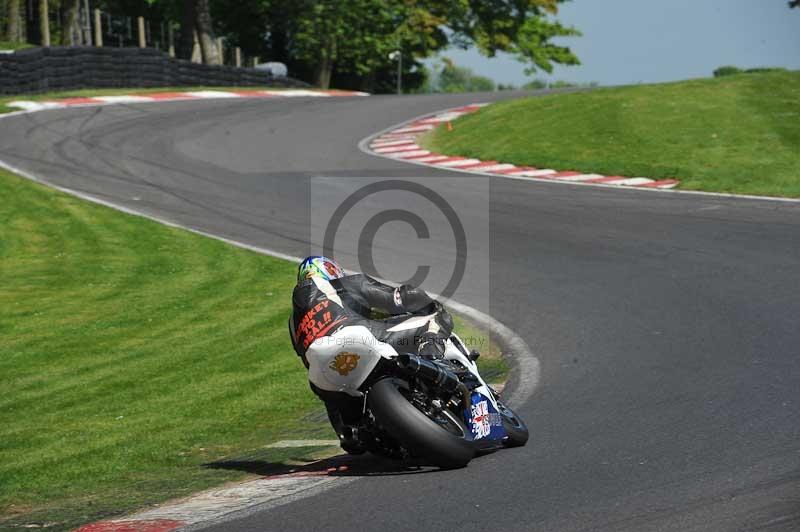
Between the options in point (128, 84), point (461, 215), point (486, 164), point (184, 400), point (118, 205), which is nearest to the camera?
point (184, 400)

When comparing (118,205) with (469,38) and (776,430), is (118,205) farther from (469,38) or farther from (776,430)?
(469,38)

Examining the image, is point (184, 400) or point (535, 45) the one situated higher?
point (535, 45)

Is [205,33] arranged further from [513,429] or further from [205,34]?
[513,429]

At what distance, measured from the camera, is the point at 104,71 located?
33469 mm

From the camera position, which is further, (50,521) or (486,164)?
(486,164)

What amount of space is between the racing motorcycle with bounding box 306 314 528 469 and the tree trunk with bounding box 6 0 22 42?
4187 centimetres

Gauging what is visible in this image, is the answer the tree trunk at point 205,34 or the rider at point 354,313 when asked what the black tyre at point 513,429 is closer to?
the rider at point 354,313

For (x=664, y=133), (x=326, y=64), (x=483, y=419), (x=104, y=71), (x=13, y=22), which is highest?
(x=13, y=22)

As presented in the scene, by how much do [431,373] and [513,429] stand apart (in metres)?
0.80

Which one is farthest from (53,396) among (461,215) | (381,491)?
(461,215)

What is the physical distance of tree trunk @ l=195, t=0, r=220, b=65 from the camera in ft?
140

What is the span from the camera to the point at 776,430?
6.59m

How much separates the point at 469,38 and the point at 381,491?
51910mm

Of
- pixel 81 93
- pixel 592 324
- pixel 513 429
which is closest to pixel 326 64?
pixel 81 93
